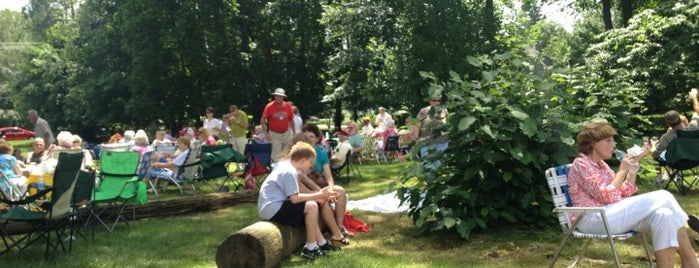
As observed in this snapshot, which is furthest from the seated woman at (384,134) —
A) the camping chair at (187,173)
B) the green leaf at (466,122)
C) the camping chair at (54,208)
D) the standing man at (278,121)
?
the camping chair at (54,208)

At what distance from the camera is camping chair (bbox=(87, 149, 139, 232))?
698 cm

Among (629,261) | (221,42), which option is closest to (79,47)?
(221,42)

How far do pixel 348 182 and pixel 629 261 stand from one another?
6.63 metres

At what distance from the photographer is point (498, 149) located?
232 inches

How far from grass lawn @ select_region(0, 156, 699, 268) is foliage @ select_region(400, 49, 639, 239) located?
186 millimetres

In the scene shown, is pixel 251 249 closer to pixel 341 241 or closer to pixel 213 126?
pixel 341 241

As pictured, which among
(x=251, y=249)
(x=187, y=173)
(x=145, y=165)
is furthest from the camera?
(x=187, y=173)

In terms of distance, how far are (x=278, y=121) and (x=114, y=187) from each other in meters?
3.86

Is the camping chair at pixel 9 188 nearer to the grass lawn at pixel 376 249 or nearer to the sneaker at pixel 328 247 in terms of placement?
the grass lawn at pixel 376 249

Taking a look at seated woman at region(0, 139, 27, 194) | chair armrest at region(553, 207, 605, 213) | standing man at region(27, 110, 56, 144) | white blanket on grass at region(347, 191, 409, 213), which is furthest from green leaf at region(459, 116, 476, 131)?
standing man at region(27, 110, 56, 144)

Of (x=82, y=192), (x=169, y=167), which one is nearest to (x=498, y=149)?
(x=82, y=192)

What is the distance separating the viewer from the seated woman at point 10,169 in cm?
715

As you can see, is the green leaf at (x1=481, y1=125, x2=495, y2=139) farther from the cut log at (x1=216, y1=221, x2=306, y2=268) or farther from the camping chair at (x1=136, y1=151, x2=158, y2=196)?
the camping chair at (x1=136, y1=151, x2=158, y2=196)

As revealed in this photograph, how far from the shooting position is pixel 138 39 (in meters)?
24.4
